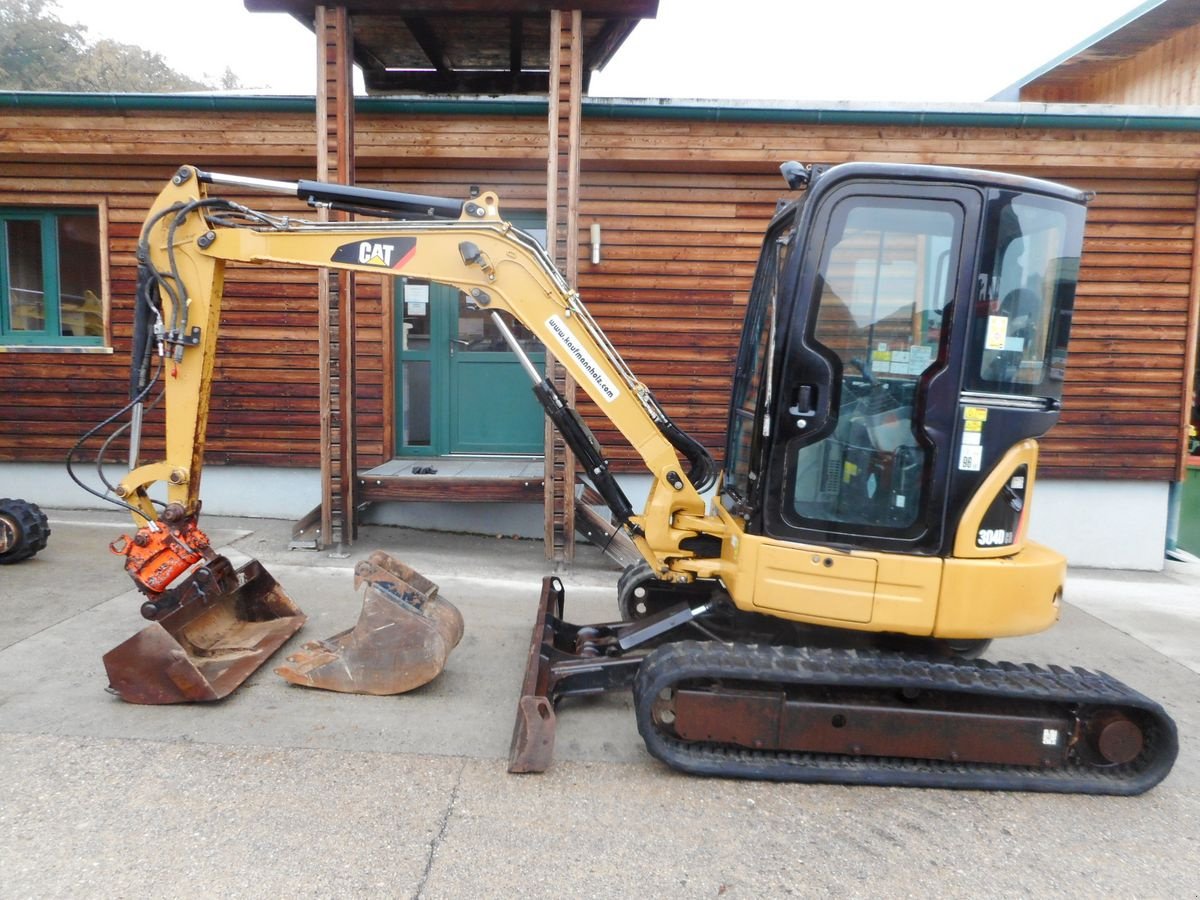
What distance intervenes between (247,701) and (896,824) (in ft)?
→ 9.83

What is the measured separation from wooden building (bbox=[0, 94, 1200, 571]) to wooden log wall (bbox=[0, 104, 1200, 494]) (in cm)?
2

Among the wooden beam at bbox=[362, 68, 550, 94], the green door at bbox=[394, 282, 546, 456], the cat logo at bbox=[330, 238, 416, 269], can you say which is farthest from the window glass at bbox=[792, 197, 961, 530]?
the wooden beam at bbox=[362, 68, 550, 94]

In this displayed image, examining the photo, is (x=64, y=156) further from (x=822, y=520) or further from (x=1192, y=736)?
(x=1192, y=736)

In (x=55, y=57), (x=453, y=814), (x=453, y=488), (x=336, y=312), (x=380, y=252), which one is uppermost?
(x=55, y=57)

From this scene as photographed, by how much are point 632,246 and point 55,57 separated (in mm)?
40220

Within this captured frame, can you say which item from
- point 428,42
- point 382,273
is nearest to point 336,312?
point 428,42

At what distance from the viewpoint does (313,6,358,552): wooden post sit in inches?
244

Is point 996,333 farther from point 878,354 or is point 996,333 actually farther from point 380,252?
point 380,252

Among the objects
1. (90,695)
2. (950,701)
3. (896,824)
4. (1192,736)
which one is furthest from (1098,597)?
(90,695)

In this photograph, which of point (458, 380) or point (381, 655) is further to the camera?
point (458, 380)

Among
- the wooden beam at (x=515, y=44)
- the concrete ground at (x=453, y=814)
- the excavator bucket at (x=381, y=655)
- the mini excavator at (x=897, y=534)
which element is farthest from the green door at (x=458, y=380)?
the mini excavator at (x=897, y=534)

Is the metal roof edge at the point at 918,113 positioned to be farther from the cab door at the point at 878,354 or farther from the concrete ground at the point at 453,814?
the concrete ground at the point at 453,814

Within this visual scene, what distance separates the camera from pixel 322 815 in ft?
9.73

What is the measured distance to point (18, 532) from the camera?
18.9 feet
